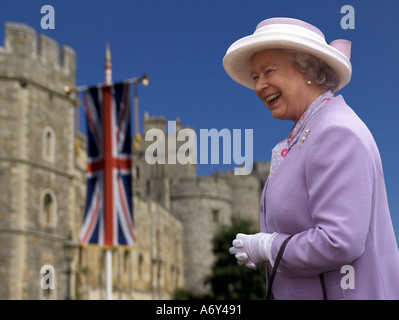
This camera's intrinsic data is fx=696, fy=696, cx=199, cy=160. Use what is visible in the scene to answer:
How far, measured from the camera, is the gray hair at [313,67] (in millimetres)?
2338

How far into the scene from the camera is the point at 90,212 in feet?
44.0

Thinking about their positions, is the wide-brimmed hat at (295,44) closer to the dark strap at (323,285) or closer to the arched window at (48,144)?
the dark strap at (323,285)

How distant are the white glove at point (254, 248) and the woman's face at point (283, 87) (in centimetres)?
43

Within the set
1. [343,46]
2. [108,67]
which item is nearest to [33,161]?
[108,67]

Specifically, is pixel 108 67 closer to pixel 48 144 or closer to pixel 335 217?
pixel 48 144

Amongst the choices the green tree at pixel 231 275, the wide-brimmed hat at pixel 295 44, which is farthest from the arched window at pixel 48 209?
the wide-brimmed hat at pixel 295 44

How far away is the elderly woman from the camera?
2.05 meters

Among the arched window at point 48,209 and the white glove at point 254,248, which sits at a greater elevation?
the arched window at point 48,209

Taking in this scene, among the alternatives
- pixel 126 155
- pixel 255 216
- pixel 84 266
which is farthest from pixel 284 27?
pixel 255 216

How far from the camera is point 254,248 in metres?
2.25

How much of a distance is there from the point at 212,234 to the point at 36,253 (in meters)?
24.6

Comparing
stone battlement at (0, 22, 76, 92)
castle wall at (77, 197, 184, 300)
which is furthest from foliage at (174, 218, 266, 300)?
stone battlement at (0, 22, 76, 92)

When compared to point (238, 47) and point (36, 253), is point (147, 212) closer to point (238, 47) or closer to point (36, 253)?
point (36, 253)

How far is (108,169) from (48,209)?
9.61m
